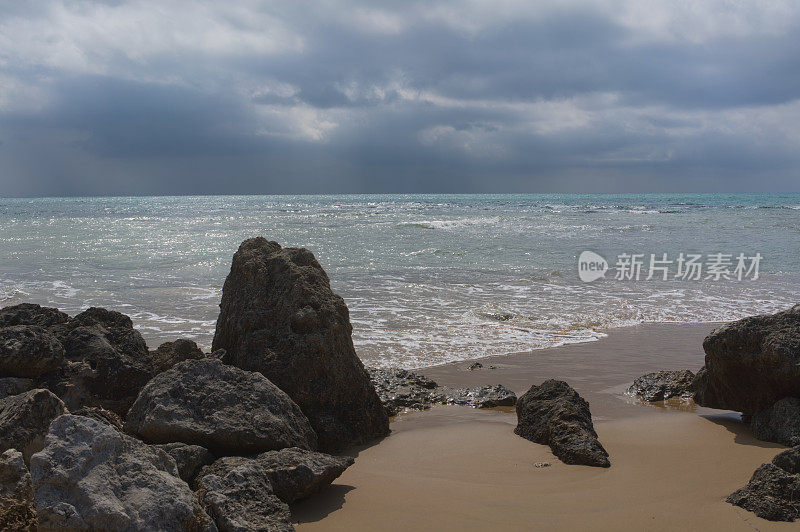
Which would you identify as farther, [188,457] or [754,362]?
[754,362]

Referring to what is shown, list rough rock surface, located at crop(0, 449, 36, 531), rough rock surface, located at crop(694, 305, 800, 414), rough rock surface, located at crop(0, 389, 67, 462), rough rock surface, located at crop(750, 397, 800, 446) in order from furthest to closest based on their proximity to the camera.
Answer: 1. rough rock surface, located at crop(694, 305, 800, 414)
2. rough rock surface, located at crop(750, 397, 800, 446)
3. rough rock surface, located at crop(0, 389, 67, 462)
4. rough rock surface, located at crop(0, 449, 36, 531)

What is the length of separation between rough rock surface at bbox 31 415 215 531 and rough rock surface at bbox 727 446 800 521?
2.79m

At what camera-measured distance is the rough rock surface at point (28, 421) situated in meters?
3.14

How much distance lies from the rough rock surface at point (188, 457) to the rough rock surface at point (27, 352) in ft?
5.29

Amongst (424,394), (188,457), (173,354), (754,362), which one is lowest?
(424,394)

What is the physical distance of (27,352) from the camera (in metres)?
4.29

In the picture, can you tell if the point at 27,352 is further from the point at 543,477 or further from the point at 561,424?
the point at 561,424

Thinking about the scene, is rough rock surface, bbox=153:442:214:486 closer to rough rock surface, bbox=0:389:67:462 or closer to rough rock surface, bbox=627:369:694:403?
rough rock surface, bbox=0:389:67:462

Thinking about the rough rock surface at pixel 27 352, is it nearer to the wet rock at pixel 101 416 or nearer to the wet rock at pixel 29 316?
the wet rock at pixel 29 316

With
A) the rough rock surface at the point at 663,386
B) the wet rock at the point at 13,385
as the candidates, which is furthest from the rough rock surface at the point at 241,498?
the rough rock surface at the point at 663,386

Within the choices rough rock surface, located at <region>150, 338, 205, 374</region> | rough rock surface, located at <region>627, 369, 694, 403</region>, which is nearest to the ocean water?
rough rock surface, located at <region>627, 369, 694, 403</region>

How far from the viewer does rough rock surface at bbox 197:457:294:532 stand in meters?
2.81

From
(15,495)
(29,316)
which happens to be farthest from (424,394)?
(15,495)

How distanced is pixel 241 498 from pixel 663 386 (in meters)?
4.48
